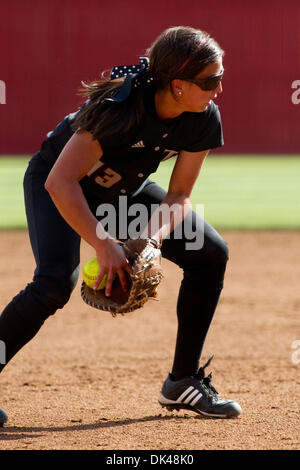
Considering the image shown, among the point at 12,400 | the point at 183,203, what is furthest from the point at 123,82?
the point at 12,400

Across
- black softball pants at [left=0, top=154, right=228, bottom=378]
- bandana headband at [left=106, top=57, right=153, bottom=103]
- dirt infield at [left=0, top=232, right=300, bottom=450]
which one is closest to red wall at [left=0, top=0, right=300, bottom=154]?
dirt infield at [left=0, top=232, right=300, bottom=450]

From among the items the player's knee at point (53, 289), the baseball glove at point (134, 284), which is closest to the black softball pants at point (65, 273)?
the player's knee at point (53, 289)

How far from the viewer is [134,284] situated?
9.34 feet

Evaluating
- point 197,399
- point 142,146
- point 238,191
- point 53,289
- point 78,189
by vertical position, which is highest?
point 142,146

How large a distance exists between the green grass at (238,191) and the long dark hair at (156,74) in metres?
5.89

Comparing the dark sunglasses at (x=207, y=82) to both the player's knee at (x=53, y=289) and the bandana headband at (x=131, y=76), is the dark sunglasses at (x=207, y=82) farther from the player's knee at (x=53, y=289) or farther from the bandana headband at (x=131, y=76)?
the player's knee at (x=53, y=289)

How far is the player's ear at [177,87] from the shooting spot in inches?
110

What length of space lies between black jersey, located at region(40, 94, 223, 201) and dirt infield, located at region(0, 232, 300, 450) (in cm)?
93

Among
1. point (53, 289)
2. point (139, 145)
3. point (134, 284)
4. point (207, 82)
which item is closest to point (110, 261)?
point (134, 284)

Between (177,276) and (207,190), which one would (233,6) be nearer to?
(207,190)

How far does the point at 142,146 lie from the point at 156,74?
0.27 m

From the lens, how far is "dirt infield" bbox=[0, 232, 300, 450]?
9.62 ft

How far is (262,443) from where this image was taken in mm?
2809

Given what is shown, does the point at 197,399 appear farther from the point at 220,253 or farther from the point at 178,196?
the point at 178,196
